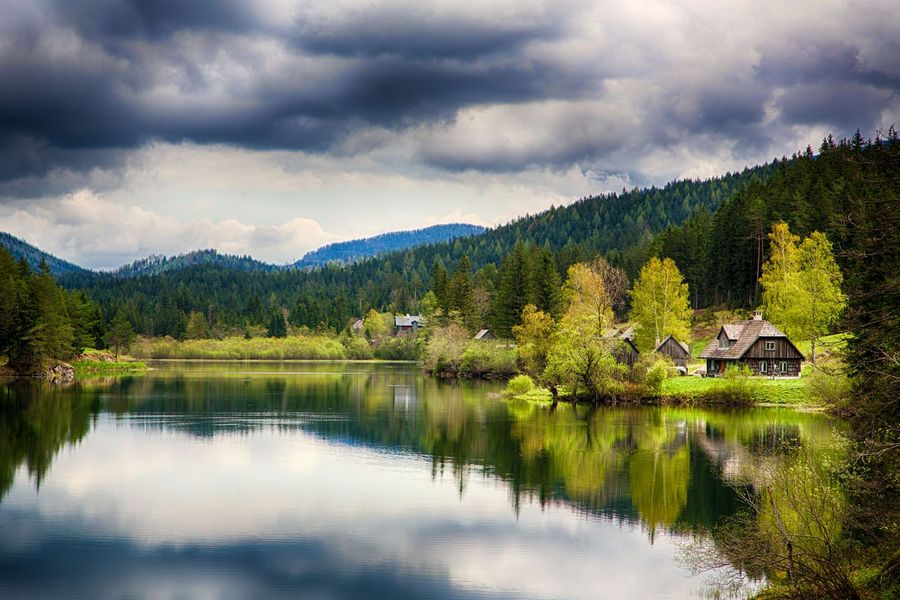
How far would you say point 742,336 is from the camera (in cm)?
6950

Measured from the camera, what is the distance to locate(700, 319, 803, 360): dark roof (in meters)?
67.6

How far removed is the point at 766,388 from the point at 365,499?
39.4 m

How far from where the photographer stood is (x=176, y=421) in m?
53.2

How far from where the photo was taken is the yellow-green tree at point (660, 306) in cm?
8031

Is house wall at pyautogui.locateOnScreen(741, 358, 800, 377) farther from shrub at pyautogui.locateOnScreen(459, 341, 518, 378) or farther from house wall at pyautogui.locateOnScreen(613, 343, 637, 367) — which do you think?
shrub at pyautogui.locateOnScreen(459, 341, 518, 378)

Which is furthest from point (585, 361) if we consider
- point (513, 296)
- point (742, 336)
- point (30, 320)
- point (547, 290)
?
point (30, 320)

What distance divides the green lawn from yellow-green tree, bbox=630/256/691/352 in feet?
54.1

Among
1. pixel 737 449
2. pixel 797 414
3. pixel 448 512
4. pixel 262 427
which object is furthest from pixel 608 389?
pixel 448 512

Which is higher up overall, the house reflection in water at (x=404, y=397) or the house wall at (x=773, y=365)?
the house wall at (x=773, y=365)

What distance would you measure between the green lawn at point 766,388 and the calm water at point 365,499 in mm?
3439

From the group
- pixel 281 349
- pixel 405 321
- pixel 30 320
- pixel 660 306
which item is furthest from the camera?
pixel 405 321

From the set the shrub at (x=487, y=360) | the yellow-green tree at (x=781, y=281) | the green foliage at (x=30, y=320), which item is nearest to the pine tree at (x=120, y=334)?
the green foliage at (x=30, y=320)

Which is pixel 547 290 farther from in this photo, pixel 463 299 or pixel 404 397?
pixel 404 397

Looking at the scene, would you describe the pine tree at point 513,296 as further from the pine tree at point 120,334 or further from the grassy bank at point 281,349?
the pine tree at point 120,334
